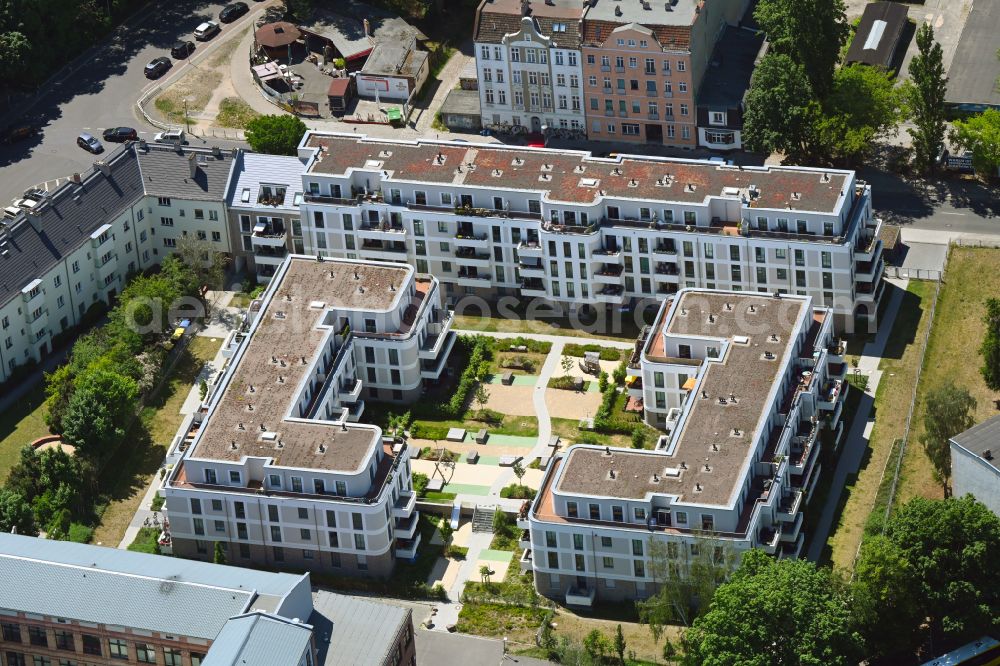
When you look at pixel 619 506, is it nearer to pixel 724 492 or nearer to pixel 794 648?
pixel 724 492

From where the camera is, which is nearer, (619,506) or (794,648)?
(794,648)

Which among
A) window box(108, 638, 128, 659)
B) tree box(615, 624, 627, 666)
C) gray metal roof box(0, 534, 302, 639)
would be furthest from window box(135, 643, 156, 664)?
tree box(615, 624, 627, 666)

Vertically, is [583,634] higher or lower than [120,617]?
lower

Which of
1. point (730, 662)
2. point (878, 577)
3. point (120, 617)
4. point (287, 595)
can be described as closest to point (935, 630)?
point (878, 577)

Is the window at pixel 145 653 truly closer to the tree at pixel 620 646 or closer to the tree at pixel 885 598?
the tree at pixel 620 646

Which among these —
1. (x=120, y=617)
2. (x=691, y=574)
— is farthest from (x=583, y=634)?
(x=120, y=617)

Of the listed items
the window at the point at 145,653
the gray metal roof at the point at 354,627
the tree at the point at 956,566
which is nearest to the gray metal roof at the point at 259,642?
the gray metal roof at the point at 354,627
